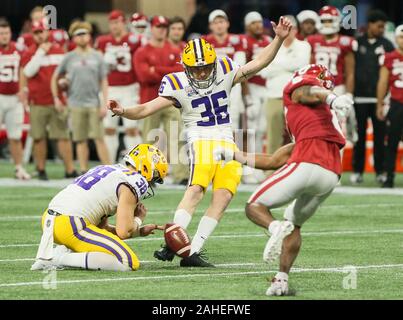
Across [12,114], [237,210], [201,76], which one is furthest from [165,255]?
[12,114]

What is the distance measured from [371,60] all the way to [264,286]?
9790mm

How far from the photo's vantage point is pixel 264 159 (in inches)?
330

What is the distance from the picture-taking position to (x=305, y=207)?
8492 mm

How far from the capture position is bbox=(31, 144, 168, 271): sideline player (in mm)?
9445

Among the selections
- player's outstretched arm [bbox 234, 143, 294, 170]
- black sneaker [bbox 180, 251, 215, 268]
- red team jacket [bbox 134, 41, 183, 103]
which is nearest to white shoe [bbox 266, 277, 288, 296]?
player's outstretched arm [bbox 234, 143, 294, 170]

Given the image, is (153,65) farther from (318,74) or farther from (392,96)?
(318,74)

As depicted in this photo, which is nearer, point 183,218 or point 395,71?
point 183,218

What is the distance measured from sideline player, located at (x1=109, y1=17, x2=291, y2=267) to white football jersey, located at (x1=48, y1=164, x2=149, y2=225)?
550 mm

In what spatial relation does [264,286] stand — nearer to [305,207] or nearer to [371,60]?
[305,207]

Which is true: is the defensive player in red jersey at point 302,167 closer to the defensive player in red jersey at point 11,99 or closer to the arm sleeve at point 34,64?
the arm sleeve at point 34,64

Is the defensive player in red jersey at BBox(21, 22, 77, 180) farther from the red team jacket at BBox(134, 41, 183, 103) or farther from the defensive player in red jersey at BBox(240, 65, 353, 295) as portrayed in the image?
the defensive player in red jersey at BBox(240, 65, 353, 295)

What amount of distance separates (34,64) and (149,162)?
→ 8.67 metres
